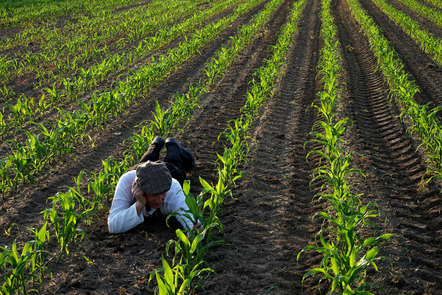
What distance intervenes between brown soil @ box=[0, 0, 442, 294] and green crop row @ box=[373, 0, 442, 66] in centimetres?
321

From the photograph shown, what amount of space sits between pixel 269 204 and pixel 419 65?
816cm

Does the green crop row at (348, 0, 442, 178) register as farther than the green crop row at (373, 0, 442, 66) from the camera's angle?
No

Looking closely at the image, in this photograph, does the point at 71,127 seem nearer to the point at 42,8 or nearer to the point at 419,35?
the point at 419,35

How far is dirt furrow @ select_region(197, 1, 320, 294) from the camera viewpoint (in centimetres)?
364

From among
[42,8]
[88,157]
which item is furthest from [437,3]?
[88,157]

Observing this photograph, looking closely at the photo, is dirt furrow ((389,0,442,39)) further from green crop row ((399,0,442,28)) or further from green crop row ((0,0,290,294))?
green crop row ((0,0,290,294))

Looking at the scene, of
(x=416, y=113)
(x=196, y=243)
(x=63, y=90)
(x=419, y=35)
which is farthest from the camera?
(x=419, y=35)

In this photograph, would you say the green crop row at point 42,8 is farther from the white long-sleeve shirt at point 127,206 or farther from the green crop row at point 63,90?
the white long-sleeve shirt at point 127,206

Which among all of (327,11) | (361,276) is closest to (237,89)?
(361,276)

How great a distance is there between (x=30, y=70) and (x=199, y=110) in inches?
187

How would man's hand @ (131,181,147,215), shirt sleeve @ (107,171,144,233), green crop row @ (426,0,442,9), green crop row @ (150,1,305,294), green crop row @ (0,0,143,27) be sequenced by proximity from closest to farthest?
green crop row @ (150,1,305,294) → man's hand @ (131,181,147,215) → shirt sleeve @ (107,171,144,233) → green crop row @ (0,0,143,27) → green crop row @ (426,0,442,9)

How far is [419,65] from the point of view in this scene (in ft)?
36.4

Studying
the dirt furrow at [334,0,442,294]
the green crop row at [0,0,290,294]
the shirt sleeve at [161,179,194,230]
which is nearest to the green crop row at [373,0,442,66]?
the dirt furrow at [334,0,442,294]

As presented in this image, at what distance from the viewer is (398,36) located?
15008 millimetres
